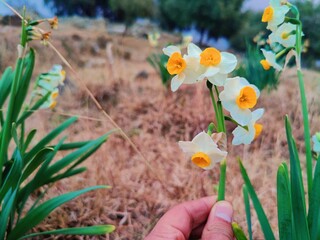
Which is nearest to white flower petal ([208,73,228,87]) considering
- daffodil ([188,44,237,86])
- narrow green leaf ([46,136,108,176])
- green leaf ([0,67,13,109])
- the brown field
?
daffodil ([188,44,237,86])

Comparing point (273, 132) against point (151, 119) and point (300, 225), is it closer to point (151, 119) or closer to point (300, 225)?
point (151, 119)

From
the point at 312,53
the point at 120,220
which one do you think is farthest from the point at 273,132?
the point at 312,53

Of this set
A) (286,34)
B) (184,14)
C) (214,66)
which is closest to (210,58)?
(214,66)

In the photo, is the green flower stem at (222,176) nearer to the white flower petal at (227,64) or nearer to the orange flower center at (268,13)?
the white flower petal at (227,64)

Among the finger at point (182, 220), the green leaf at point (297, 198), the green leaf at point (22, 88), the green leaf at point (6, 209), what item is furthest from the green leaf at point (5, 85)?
the green leaf at point (297, 198)

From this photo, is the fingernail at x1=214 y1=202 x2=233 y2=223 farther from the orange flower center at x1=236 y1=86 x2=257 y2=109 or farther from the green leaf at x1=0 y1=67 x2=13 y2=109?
the green leaf at x1=0 y1=67 x2=13 y2=109

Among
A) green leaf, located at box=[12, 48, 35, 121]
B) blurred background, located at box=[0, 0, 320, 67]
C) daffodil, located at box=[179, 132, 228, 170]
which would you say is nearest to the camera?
daffodil, located at box=[179, 132, 228, 170]
